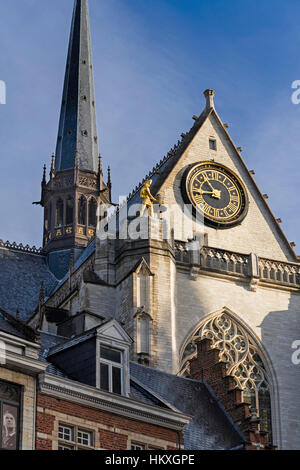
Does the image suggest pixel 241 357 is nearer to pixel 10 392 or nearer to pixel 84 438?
pixel 84 438

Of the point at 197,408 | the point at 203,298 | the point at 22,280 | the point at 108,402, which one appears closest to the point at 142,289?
the point at 203,298

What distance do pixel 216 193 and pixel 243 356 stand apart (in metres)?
6.68

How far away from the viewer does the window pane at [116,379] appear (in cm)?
2200

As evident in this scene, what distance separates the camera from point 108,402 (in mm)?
21141

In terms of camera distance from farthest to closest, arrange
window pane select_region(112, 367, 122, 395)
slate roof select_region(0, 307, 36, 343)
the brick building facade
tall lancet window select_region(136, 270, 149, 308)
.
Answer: tall lancet window select_region(136, 270, 149, 308)
the brick building facade
window pane select_region(112, 367, 122, 395)
slate roof select_region(0, 307, 36, 343)

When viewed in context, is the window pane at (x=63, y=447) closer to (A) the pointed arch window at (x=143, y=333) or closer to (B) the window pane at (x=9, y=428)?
(B) the window pane at (x=9, y=428)

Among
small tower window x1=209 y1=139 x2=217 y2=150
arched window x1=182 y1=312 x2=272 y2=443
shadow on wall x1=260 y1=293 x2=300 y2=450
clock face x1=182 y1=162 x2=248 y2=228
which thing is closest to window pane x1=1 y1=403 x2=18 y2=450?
arched window x1=182 y1=312 x2=272 y2=443

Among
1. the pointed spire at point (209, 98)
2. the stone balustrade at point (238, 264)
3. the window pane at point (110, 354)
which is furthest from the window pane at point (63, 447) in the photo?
the pointed spire at point (209, 98)

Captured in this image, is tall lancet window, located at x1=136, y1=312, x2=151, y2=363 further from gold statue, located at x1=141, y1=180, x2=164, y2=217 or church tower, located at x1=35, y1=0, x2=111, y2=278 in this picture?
church tower, located at x1=35, y1=0, x2=111, y2=278

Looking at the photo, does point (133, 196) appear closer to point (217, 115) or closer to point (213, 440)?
point (217, 115)

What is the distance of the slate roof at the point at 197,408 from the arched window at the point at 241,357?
277 inches

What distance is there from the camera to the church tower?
5775cm

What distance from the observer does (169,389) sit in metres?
27.7

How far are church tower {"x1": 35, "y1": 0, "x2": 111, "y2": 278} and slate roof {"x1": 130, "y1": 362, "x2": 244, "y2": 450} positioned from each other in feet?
89.5
